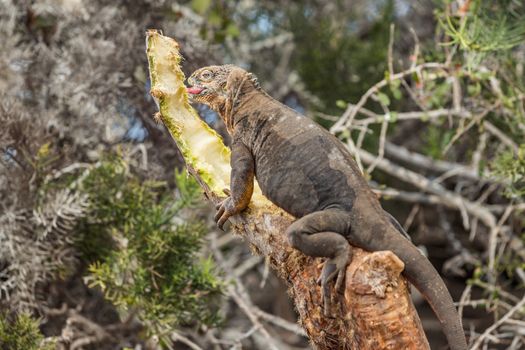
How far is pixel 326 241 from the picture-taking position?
238cm

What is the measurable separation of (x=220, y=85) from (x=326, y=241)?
42.3 inches

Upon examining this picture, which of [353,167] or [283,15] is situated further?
[283,15]

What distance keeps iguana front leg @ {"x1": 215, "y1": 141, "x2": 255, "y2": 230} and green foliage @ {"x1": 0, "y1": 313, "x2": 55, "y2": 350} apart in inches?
52.4

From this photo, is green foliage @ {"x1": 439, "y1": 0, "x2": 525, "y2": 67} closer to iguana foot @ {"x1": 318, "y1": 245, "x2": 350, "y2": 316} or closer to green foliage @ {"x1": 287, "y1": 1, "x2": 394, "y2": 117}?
green foliage @ {"x1": 287, "y1": 1, "x2": 394, "y2": 117}

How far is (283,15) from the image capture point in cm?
738

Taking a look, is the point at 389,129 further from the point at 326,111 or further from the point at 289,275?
the point at 289,275

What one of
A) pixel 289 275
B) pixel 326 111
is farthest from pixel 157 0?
pixel 289 275

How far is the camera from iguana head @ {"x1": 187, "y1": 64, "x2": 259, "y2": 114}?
3.09 meters

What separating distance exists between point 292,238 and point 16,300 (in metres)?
2.29

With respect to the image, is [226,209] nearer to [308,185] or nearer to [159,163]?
[308,185]

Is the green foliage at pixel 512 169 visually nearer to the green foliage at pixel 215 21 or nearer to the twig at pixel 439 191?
the twig at pixel 439 191

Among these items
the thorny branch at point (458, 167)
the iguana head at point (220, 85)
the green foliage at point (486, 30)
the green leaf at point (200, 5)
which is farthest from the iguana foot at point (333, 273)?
the green leaf at point (200, 5)

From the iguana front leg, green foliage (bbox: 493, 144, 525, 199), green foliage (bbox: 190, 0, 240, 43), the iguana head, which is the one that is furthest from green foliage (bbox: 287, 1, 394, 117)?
the iguana front leg

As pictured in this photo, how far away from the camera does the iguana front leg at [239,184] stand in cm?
277
